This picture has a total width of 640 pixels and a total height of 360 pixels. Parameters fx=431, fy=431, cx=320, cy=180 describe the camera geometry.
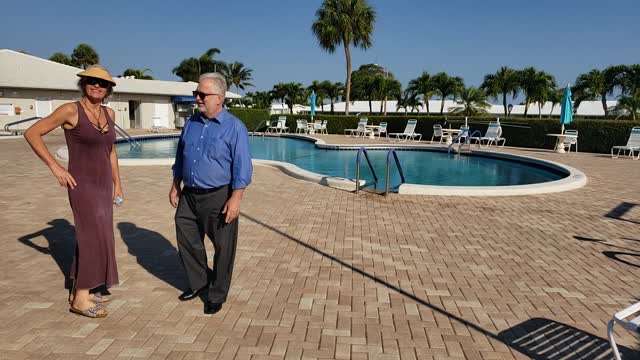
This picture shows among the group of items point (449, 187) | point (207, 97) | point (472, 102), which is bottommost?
point (449, 187)

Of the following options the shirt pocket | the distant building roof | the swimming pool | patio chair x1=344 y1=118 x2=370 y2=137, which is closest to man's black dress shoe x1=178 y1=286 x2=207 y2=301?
the shirt pocket

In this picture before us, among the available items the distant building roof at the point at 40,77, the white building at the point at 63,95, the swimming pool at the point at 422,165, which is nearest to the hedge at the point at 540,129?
the swimming pool at the point at 422,165

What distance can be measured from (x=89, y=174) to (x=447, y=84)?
41317 millimetres

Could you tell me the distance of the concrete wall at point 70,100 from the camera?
77.2 feet

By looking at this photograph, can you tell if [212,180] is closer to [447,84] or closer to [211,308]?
[211,308]

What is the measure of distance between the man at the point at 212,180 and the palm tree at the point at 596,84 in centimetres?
4595

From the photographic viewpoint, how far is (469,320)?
3.12m

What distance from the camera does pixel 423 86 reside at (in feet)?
141

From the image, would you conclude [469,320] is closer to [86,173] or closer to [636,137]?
[86,173]

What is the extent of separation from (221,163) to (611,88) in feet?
158

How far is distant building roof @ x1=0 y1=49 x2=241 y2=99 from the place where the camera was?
23.7m

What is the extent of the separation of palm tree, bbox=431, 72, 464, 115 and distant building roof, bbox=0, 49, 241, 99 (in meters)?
23.8

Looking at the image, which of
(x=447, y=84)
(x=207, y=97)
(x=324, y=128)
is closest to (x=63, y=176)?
(x=207, y=97)

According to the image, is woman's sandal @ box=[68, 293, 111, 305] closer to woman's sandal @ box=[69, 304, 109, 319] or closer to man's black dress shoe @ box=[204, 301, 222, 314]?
woman's sandal @ box=[69, 304, 109, 319]
